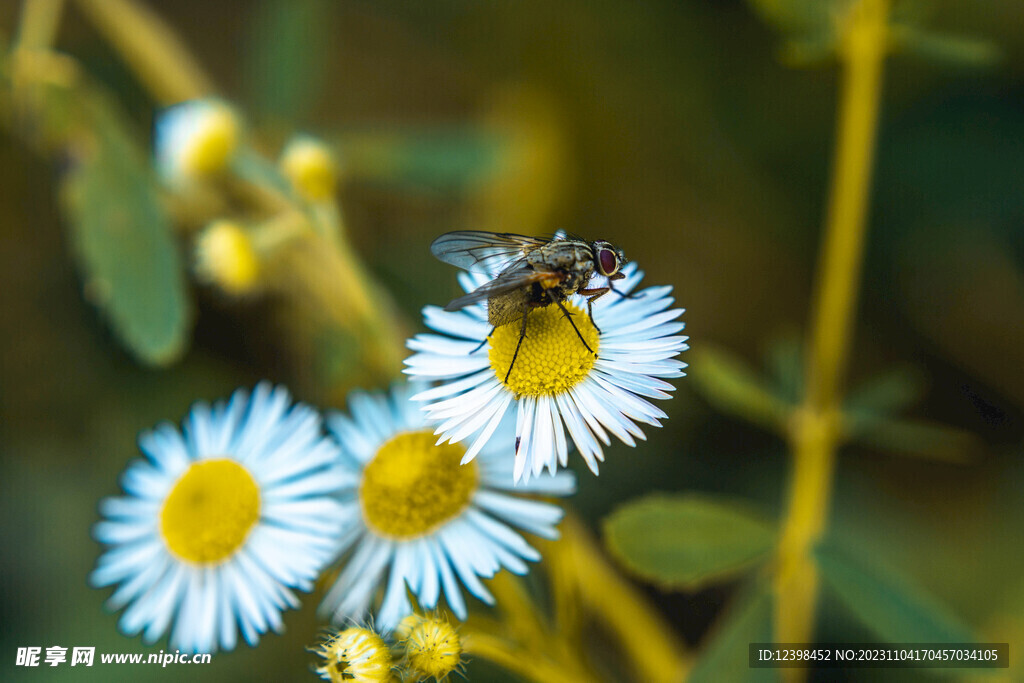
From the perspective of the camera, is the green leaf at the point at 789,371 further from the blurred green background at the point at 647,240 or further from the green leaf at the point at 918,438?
the green leaf at the point at 918,438

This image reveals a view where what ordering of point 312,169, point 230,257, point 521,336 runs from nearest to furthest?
1. point 521,336
2. point 312,169
3. point 230,257

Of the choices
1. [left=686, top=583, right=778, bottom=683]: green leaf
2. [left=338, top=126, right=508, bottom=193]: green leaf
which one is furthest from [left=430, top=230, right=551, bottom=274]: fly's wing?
[left=338, top=126, right=508, bottom=193]: green leaf

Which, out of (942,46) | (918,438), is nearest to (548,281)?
(942,46)

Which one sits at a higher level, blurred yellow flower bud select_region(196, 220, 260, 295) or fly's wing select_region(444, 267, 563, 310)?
blurred yellow flower bud select_region(196, 220, 260, 295)

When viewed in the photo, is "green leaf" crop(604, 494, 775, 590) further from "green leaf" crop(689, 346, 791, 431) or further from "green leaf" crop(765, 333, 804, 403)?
"green leaf" crop(765, 333, 804, 403)

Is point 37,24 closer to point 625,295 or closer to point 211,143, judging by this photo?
point 211,143

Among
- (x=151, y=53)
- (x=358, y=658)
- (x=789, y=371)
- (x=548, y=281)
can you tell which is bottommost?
(x=358, y=658)

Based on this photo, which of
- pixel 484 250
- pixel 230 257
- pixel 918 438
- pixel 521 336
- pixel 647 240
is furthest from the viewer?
pixel 647 240
